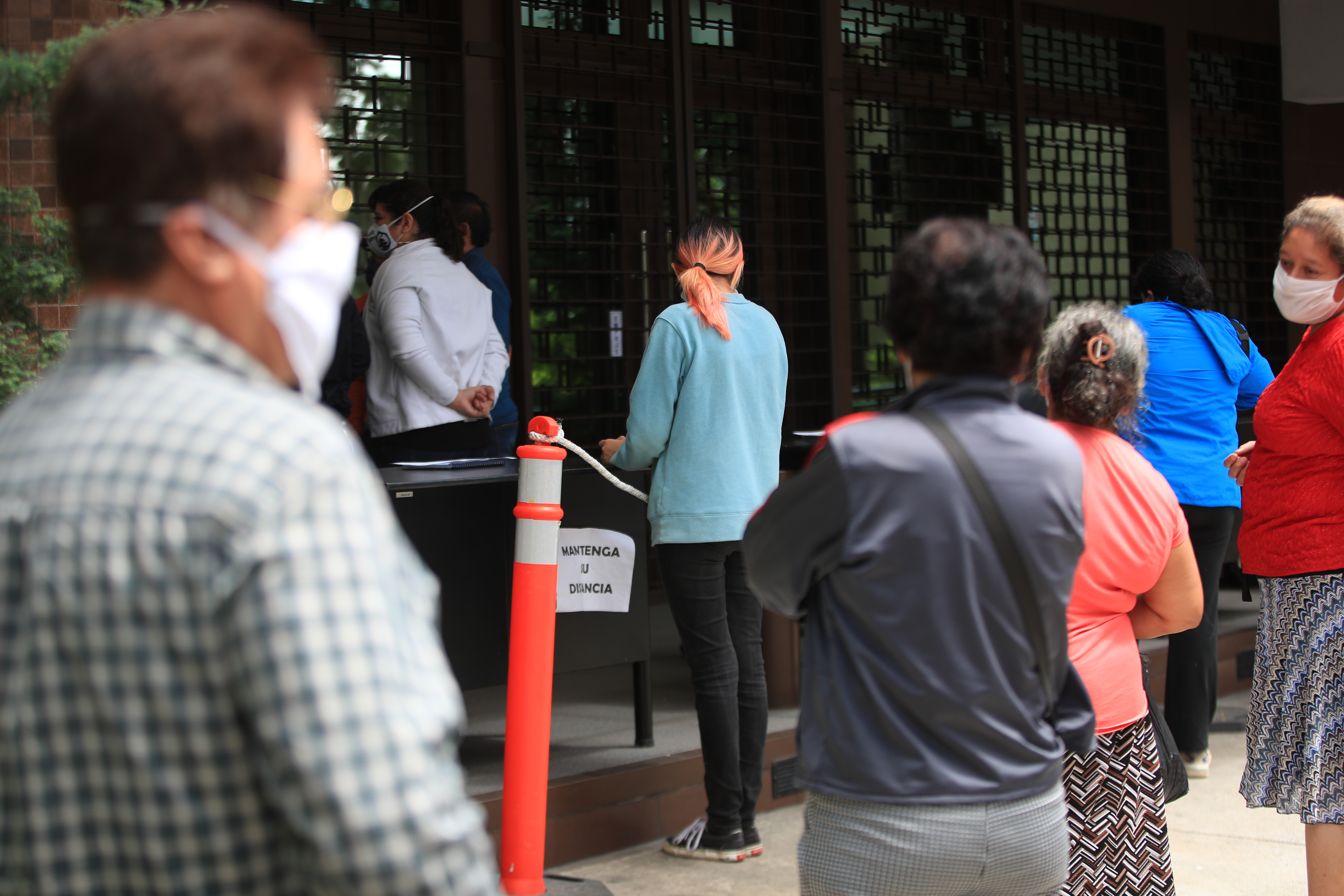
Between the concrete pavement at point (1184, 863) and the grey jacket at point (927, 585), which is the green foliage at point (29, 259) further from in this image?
the concrete pavement at point (1184, 863)

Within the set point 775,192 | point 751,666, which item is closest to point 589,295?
point 775,192

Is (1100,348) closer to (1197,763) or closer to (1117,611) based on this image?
(1117,611)

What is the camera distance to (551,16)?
6227mm

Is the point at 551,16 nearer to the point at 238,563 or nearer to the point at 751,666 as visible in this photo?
the point at 751,666

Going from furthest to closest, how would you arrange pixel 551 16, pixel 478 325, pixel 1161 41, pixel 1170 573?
pixel 1161 41 < pixel 551 16 < pixel 478 325 < pixel 1170 573

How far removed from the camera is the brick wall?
2.93 metres

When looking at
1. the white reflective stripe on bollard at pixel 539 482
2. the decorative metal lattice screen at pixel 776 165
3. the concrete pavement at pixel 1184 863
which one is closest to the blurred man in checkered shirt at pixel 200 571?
the white reflective stripe on bollard at pixel 539 482

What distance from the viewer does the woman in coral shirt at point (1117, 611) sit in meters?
2.43

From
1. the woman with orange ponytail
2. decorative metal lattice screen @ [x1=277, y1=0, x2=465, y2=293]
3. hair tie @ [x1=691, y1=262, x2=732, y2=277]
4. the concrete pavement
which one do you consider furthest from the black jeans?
decorative metal lattice screen @ [x1=277, y1=0, x2=465, y2=293]

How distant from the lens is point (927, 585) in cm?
171

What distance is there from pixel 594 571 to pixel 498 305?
150 cm

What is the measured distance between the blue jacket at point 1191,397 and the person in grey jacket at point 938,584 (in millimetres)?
2862

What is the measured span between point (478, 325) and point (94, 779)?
3.67 meters

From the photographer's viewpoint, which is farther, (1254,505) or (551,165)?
(551,165)
